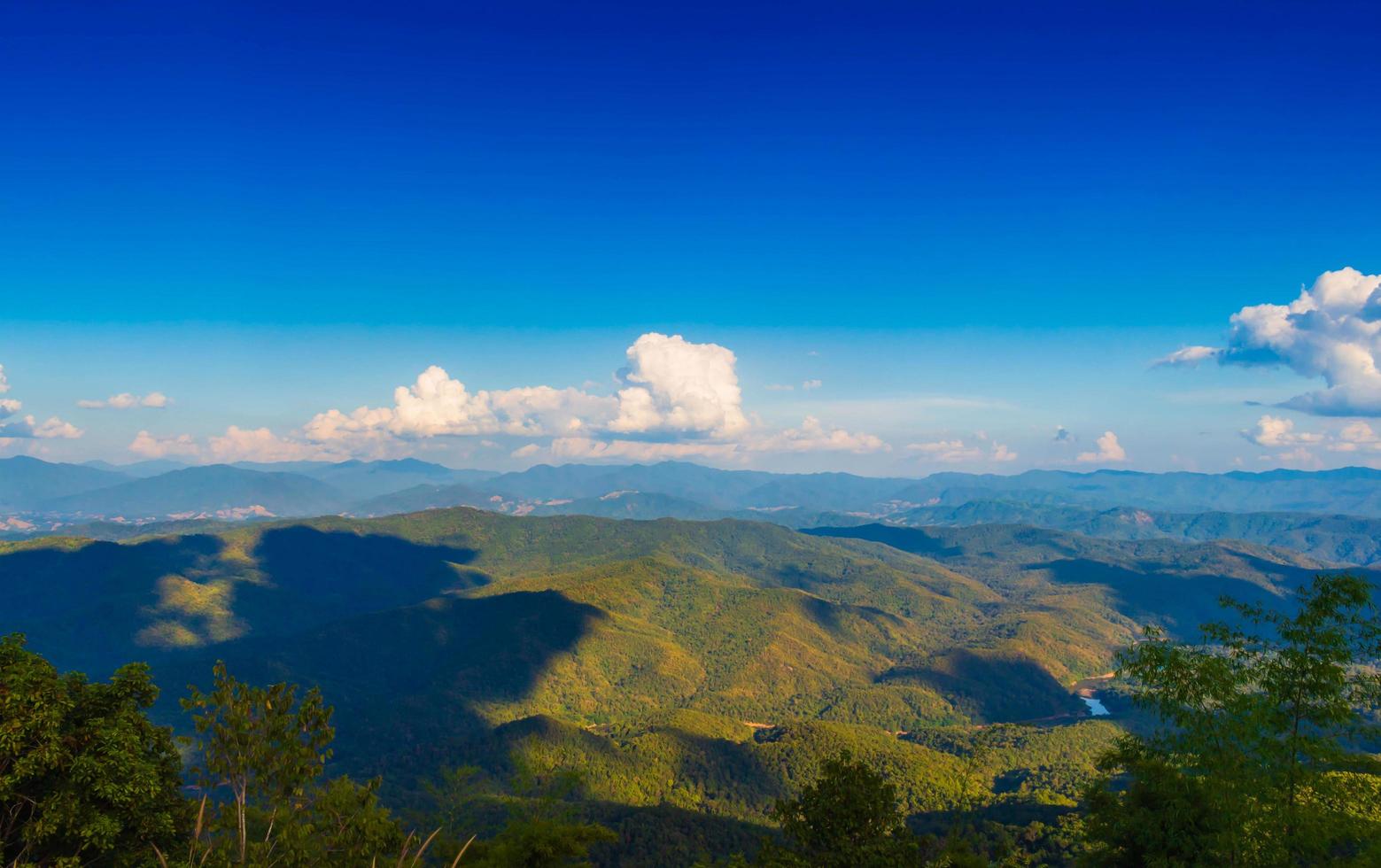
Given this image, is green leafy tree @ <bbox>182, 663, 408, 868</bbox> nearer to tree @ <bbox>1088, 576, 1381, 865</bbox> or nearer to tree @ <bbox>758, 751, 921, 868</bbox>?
tree @ <bbox>758, 751, 921, 868</bbox>

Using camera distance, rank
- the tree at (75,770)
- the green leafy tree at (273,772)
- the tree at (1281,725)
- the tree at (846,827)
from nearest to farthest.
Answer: the tree at (75,770) < the green leafy tree at (273,772) < the tree at (1281,725) < the tree at (846,827)

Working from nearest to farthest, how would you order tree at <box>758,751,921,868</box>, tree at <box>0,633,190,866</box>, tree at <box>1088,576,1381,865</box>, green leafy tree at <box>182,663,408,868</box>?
tree at <box>0,633,190,866</box> < green leafy tree at <box>182,663,408,868</box> < tree at <box>1088,576,1381,865</box> < tree at <box>758,751,921,868</box>

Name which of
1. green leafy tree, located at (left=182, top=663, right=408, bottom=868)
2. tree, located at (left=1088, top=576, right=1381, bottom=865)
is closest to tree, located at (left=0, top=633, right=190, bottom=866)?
green leafy tree, located at (left=182, top=663, right=408, bottom=868)

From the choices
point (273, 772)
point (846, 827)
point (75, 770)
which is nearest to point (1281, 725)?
point (846, 827)

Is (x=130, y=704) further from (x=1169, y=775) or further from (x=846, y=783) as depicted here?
(x=1169, y=775)

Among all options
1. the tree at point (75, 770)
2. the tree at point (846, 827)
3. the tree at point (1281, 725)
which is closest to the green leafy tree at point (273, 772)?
the tree at point (75, 770)

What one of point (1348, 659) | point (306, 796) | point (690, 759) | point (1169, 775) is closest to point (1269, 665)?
point (1348, 659)

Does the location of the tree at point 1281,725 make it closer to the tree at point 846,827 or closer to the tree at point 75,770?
the tree at point 846,827
